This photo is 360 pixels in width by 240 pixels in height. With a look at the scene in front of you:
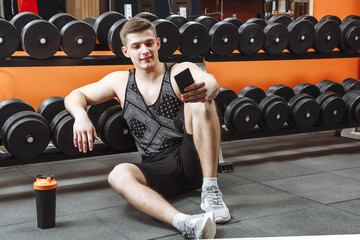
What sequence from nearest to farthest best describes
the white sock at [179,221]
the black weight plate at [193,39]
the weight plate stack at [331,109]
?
1. the white sock at [179,221]
2. the black weight plate at [193,39]
3. the weight plate stack at [331,109]

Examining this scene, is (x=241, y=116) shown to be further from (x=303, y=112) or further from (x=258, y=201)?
(x=258, y=201)

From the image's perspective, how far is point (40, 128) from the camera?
2.20 meters

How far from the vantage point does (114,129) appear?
237 cm

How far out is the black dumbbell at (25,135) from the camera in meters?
2.16

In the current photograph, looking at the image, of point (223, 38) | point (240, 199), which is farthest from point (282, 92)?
point (240, 199)

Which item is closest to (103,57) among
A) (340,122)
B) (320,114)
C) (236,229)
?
(236,229)

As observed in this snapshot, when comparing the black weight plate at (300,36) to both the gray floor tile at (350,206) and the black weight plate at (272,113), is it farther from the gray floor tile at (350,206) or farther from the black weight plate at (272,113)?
the gray floor tile at (350,206)

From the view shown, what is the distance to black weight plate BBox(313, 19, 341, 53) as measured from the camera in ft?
10.3

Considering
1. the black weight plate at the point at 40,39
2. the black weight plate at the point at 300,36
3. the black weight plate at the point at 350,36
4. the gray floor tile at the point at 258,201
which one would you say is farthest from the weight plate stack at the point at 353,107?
the black weight plate at the point at 40,39

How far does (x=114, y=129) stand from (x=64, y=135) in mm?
283

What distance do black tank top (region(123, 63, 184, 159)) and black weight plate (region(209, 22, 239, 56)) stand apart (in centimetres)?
68

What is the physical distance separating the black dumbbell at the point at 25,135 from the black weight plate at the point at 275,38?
167 cm

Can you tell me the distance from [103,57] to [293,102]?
4.90ft

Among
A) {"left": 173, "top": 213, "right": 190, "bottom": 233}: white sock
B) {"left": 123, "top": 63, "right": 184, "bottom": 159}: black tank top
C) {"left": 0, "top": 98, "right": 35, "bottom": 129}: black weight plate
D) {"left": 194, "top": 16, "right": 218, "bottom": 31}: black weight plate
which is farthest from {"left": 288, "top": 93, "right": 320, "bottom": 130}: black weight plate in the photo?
{"left": 0, "top": 98, "right": 35, "bottom": 129}: black weight plate
